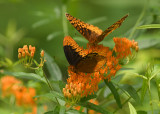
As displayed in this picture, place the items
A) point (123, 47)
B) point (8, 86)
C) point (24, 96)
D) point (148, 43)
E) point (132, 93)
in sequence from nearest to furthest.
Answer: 1. point (132, 93)
2. point (123, 47)
3. point (148, 43)
4. point (24, 96)
5. point (8, 86)

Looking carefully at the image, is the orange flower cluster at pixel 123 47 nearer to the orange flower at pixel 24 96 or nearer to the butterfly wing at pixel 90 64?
the butterfly wing at pixel 90 64

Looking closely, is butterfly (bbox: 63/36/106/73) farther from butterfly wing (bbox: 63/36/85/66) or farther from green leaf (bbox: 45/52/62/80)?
green leaf (bbox: 45/52/62/80)

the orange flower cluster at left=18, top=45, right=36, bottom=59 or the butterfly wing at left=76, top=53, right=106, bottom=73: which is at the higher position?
the orange flower cluster at left=18, top=45, right=36, bottom=59

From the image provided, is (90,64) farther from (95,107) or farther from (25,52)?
(25,52)

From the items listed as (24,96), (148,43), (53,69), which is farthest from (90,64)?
(24,96)

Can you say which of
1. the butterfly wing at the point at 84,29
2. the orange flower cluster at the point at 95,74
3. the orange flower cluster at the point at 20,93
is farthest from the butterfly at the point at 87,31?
the orange flower cluster at the point at 20,93

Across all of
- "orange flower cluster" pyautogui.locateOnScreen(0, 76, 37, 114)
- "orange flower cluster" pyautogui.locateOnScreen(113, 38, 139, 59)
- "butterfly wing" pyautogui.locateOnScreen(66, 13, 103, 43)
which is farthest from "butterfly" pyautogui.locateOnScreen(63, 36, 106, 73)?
"orange flower cluster" pyautogui.locateOnScreen(0, 76, 37, 114)
